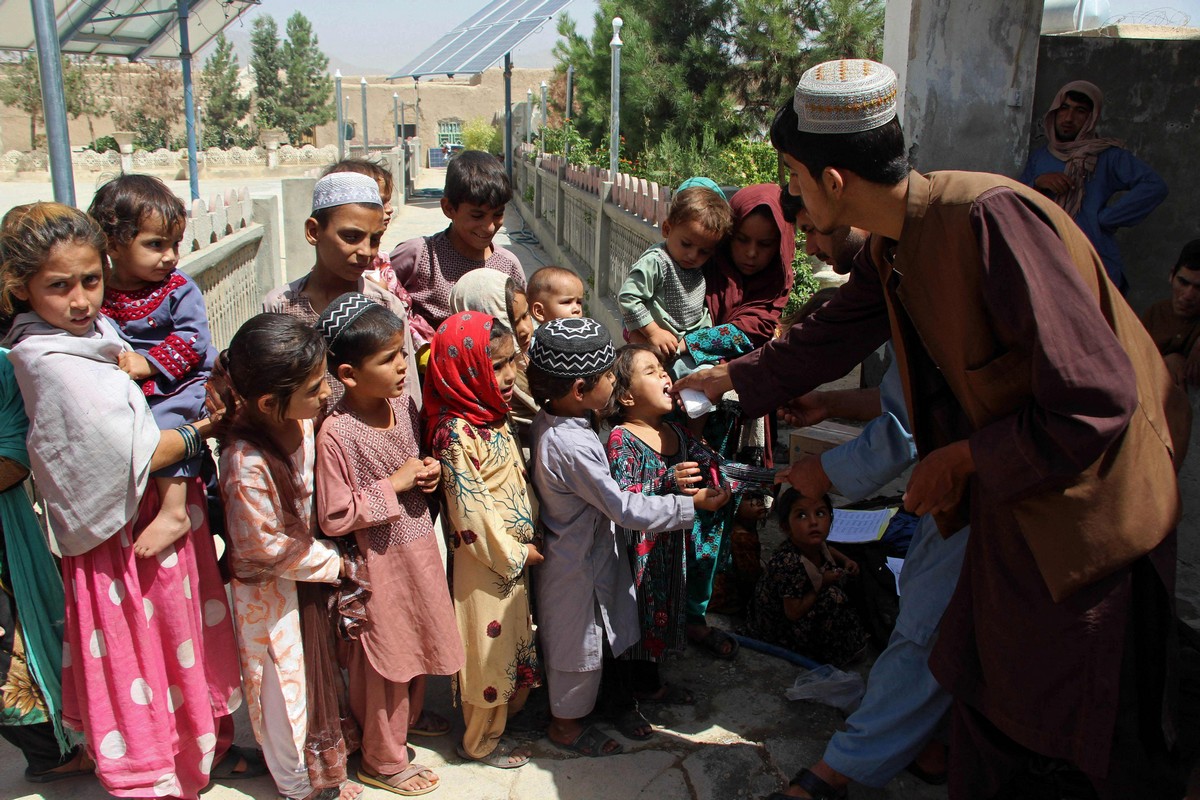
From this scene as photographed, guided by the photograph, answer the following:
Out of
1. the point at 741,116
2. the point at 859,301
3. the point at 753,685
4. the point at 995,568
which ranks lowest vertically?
the point at 753,685

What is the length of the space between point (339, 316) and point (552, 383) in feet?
2.09

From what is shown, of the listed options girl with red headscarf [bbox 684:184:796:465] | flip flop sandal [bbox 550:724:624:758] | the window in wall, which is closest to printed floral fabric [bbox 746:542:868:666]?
girl with red headscarf [bbox 684:184:796:465]

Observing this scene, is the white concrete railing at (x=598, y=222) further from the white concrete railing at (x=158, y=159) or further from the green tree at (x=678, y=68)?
the white concrete railing at (x=158, y=159)

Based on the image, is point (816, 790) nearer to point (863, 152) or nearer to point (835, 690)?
point (835, 690)

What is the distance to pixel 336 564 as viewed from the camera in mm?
2490

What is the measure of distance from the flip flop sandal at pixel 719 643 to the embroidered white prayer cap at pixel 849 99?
202 centimetres

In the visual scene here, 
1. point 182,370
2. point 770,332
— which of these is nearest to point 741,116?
point 770,332

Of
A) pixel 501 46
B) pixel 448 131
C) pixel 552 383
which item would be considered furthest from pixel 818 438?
pixel 448 131

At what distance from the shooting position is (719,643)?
3336mm

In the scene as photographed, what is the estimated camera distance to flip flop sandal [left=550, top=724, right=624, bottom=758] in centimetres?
279

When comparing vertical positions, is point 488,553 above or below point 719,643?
above

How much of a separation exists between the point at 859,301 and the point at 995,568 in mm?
894

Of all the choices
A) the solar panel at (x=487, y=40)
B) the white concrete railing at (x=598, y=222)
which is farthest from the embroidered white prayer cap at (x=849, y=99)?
the solar panel at (x=487, y=40)

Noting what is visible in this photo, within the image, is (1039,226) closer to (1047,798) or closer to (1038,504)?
(1038,504)
